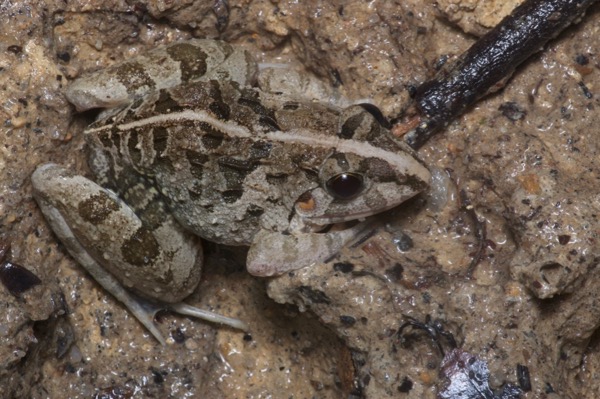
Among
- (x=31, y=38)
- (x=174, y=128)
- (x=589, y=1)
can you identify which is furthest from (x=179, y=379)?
(x=589, y=1)

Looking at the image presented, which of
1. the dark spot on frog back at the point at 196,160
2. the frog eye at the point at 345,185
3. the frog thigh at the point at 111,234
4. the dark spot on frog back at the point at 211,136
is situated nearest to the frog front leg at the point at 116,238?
the frog thigh at the point at 111,234

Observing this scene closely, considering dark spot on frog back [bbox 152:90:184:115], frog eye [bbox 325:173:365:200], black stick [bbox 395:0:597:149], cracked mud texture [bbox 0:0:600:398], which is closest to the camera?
cracked mud texture [bbox 0:0:600:398]

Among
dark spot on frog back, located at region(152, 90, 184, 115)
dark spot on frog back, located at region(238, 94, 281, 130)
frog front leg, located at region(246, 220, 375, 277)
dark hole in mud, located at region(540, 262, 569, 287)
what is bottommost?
frog front leg, located at region(246, 220, 375, 277)

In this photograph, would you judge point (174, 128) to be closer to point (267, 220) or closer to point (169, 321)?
point (267, 220)

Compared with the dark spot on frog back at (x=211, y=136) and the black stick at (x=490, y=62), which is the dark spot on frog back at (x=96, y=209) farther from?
the black stick at (x=490, y=62)

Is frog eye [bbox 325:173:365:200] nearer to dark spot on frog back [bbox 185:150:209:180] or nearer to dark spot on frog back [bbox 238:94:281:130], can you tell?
dark spot on frog back [bbox 238:94:281:130]

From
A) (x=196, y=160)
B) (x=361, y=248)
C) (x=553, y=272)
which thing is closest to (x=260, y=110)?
(x=196, y=160)

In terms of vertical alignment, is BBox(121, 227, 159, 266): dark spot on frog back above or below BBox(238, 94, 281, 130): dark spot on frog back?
below

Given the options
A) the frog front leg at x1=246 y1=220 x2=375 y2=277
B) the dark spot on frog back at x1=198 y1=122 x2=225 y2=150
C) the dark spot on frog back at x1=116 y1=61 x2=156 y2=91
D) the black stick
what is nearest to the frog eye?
the frog front leg at x1=246 y1=220 x2=375 y2=277
